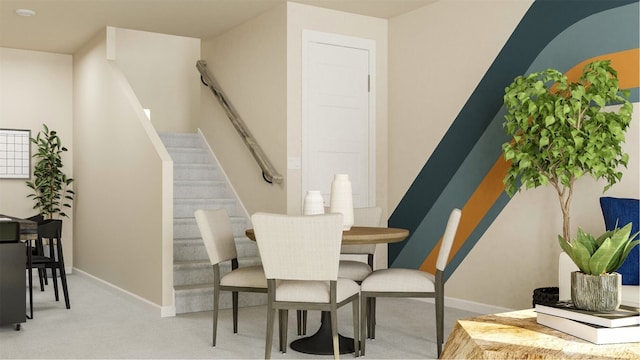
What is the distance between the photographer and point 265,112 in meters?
6.18

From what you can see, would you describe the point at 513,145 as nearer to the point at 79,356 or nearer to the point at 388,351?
the point at 388,351

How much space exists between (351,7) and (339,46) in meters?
0.38

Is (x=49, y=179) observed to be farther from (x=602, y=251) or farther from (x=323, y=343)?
(x=602, y=251)

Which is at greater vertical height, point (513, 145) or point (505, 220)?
point (513, 145)

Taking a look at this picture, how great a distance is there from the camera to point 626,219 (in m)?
3.81

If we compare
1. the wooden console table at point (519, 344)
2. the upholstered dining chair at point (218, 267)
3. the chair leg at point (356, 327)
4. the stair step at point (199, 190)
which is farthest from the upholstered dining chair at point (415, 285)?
the stair step at point (199, 190)

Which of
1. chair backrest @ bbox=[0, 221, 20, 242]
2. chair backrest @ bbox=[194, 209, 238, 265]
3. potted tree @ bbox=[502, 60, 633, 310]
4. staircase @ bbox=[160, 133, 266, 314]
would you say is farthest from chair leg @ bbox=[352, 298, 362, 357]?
chair backrest @ bbox=[0, 221, 20, 242]

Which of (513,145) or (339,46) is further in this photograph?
(339,46)

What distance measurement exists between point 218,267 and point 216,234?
0.78 feet

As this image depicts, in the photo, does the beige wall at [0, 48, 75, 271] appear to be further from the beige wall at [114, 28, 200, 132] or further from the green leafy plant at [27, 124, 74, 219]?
the beige wall at [114, 28, 200, 132]

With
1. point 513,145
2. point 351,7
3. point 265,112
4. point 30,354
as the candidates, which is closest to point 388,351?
point 513,145

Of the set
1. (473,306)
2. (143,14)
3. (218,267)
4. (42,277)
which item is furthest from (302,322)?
(143,14)

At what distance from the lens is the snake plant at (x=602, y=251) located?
147cm

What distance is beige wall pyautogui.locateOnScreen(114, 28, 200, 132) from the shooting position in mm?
8953
